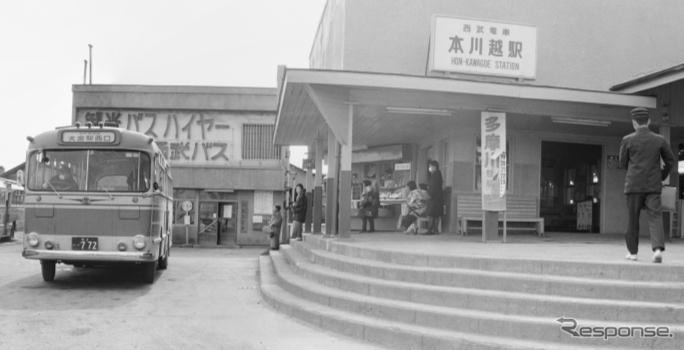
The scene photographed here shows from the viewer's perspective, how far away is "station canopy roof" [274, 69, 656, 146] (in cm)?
1032

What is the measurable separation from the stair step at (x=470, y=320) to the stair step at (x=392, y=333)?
0.08 m

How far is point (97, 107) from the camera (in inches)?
1134

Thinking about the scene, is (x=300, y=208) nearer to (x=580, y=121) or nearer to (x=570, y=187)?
(x=570, y=187)

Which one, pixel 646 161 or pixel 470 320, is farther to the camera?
pixel 646 161

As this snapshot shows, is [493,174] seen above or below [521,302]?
above

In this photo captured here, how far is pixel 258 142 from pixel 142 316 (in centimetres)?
2089

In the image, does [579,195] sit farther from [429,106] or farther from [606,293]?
[606,293]

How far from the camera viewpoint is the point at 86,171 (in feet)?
33.7

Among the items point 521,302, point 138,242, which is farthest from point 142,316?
point 521,302

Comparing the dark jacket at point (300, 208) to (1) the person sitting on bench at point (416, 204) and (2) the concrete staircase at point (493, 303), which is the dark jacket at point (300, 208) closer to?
(1) the person sitting on bench at point (416, 204)

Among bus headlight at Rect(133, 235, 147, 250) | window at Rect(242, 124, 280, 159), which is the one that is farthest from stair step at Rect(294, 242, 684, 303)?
window at Rect(242, 124, 280, 159)

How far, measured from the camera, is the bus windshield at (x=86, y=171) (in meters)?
10.2

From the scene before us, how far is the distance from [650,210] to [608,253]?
1782mm

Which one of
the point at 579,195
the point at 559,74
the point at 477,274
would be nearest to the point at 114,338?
the point at 477,274
